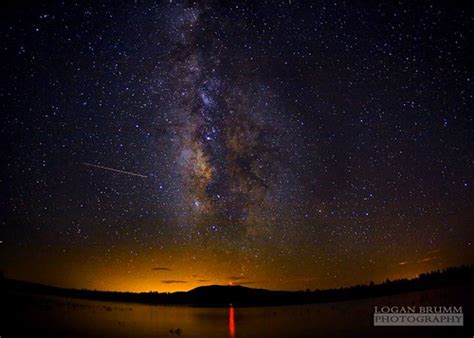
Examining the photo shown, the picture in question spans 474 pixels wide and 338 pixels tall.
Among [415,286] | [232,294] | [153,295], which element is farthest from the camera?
[232,294]

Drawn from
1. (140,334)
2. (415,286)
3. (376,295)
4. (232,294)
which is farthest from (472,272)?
(232,294)

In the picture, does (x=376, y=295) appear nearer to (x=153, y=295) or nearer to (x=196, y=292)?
(x=153, y=295)

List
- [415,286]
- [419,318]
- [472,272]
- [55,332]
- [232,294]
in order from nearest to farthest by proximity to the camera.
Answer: [55,332], [419,318], [472,272], [415,286], [232,294]

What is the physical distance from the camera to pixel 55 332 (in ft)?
49.1

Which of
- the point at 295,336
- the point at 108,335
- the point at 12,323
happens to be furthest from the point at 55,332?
the point at 295,336

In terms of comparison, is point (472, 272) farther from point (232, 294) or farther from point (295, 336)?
point (232, 294)

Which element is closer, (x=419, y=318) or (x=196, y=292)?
(x=419, y=318)

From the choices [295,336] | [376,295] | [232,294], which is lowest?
[232,294]

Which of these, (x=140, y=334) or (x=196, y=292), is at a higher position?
(x=140, y=334)

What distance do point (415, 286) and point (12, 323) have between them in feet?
245

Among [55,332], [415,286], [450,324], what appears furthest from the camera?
[415,286]

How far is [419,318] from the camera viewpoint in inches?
735

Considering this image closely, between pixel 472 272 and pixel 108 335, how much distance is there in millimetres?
73411

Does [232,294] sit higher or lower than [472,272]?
lower
